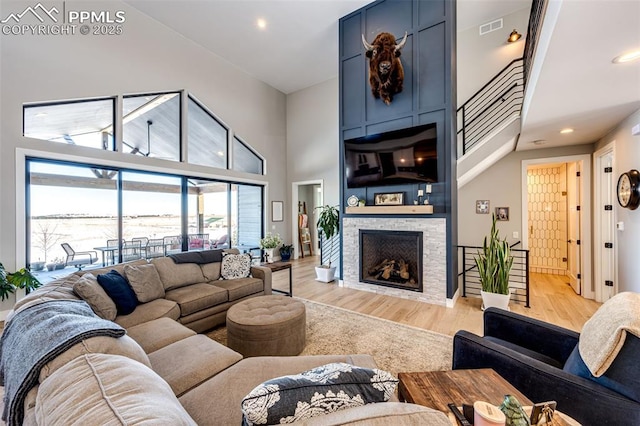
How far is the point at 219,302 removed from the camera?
304 cm

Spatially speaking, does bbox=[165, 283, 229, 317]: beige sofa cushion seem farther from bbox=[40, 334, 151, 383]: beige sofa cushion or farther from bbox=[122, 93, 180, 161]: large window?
bbox=[122, 93, 180, 161]: large window

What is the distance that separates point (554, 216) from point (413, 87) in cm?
466

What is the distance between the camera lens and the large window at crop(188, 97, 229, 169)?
18.8 feet

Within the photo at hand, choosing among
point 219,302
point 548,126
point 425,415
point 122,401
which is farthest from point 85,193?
point 548,126

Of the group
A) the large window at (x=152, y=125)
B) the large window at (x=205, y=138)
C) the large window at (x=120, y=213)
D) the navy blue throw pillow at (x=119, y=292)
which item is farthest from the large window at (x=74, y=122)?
the navy blue throw pillow at (x=119, y=292)

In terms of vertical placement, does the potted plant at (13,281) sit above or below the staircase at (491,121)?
below

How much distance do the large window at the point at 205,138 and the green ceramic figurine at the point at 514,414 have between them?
6.25m

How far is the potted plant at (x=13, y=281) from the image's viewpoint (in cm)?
309

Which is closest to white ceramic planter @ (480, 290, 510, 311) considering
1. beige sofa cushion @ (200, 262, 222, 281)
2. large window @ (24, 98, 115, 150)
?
beige sofa cushion @ (200, 262, 222, 281)

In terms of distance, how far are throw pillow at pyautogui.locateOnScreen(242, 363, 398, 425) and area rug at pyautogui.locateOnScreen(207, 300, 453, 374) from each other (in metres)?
1.57

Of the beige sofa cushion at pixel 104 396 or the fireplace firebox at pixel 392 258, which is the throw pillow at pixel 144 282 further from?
the fireplace firebox at pixel 392 258

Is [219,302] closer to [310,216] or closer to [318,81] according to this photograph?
[310,216]

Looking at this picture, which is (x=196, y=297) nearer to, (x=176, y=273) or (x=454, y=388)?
(x=176, y=273)

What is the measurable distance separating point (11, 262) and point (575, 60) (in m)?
6.86
